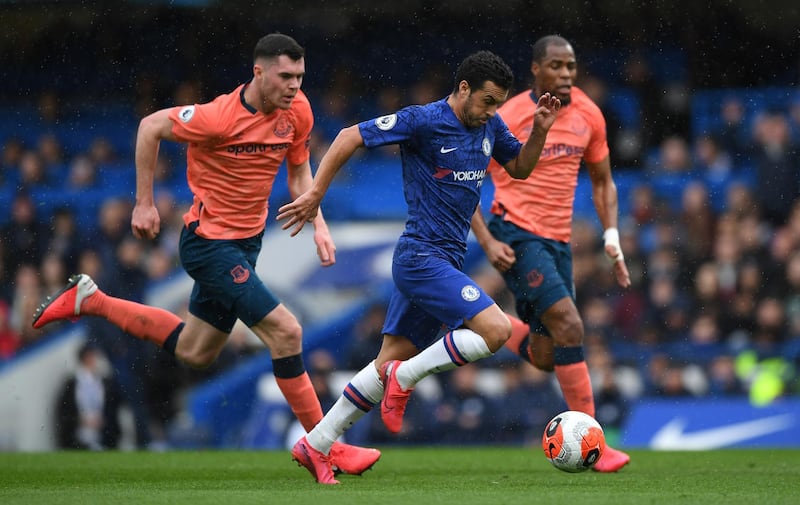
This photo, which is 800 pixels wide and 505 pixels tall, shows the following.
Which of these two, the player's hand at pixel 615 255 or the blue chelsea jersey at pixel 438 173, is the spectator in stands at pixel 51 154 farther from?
the blue chelsea jersey at pixel 438 173

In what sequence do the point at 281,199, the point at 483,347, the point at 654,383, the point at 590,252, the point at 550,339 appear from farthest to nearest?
1. the point at 281,199
2. the point at 590,252
3. the point at 654,383
4. the point at 550,339
5. the point at 483,347

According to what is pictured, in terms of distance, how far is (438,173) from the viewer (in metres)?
7.12

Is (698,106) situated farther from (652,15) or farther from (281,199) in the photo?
(281,199)

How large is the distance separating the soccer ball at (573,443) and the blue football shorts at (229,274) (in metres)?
1.75

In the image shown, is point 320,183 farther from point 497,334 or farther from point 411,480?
point 411,480

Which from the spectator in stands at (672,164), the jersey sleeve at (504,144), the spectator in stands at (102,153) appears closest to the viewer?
the jersey sleeve at (504,144)

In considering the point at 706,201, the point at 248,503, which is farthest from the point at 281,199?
the point at 248,503

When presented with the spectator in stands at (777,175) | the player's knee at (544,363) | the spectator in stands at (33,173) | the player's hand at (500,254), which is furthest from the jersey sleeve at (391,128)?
the spectator in stands at (33,173)

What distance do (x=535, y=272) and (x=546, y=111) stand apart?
1.43m

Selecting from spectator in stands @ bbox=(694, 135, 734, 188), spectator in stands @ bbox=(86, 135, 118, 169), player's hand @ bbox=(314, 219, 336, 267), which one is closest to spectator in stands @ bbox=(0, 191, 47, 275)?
spectator in stands @ bbox=(86, 135, 118, 169)

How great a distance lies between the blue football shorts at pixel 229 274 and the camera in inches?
300

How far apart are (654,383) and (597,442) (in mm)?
4657

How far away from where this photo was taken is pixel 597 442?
23.3 feet

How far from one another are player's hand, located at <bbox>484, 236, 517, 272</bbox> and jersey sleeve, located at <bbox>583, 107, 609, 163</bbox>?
89cm
